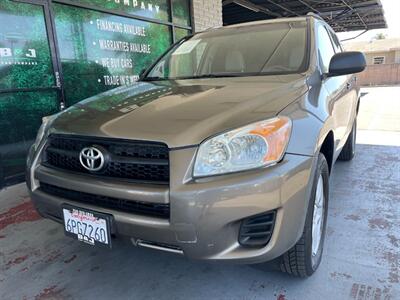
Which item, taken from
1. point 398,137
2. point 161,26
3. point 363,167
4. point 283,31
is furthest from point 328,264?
point 161,26

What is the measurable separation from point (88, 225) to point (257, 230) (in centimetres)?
86

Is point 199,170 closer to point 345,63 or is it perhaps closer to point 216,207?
point 216,207

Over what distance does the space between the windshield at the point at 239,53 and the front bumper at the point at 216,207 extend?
1125 millimetres

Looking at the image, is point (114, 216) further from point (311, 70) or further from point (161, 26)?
point (161, 26)

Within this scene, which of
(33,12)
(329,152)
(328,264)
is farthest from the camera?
(33,12)

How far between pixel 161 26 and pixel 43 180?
5075mm

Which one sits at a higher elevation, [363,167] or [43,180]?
[43,180]

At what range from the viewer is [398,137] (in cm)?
600

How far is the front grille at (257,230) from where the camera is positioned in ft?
5.29

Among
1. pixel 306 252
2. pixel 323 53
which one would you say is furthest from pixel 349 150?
pixel 306 252

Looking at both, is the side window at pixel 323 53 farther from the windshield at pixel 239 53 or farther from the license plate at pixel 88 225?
the license plate at pixel 88 225

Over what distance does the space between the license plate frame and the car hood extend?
0.40 meters

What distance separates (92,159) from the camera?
5.85ft

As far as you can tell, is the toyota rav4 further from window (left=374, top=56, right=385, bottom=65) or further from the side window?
window (left=374, top=56, right=385, bottom=65)
